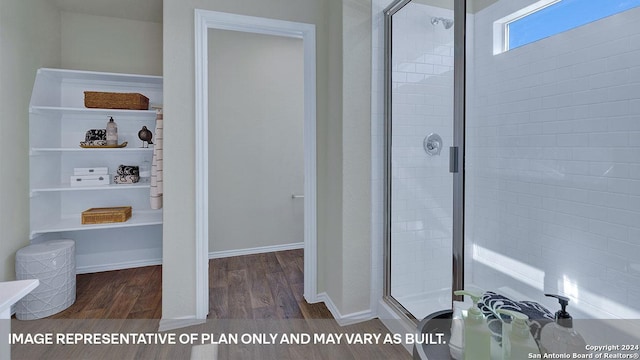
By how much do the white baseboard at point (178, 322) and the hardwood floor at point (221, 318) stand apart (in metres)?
0.04

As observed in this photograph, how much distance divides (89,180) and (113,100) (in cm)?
77

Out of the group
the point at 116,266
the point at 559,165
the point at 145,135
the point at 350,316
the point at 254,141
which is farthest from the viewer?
the point at 254,141

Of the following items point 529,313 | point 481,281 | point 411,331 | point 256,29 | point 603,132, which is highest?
point 256,29

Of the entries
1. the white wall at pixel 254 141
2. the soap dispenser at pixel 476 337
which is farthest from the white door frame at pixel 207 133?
the soap dispenser at pixel 476 337

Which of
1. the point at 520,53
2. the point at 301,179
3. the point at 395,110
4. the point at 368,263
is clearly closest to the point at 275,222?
the point at 301,179

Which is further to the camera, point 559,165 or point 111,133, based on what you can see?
point 111,133

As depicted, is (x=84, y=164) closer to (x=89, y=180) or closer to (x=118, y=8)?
(x=89, y=180)

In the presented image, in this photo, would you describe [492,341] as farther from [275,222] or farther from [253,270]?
[275,222]

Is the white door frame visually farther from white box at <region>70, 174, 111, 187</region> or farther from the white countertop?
white box at <region>70, 174, 111, 187</region>

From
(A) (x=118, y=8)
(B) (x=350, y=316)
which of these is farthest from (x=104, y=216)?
(B) (x=350, y=316)

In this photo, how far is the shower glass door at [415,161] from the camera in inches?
88.3

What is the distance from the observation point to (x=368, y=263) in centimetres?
237

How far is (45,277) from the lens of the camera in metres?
2.40

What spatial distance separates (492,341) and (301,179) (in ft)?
10.3
